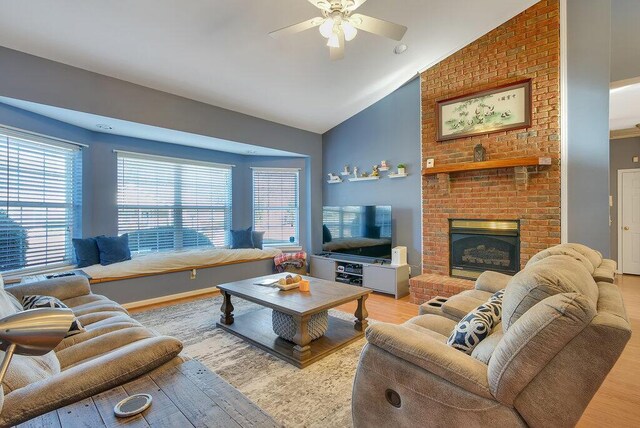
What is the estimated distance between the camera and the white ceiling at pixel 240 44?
258cm

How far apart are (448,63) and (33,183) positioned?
5.30m

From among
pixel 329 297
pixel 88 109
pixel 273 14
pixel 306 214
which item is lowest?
pixel 329 297

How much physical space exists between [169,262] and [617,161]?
7531 mm

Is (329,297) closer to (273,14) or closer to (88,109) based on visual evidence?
(273,14)

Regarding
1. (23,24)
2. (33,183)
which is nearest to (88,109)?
(23,24)

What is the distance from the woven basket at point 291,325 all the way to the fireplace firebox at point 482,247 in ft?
7.35

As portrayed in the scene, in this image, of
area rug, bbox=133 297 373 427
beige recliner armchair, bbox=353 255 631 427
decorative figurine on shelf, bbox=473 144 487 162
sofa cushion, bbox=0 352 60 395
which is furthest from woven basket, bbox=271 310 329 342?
decorative figurine on shelf, bbox=473 144 487 162


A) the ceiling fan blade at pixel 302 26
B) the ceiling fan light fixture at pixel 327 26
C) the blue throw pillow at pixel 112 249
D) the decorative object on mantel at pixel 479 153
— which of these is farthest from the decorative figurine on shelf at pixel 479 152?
the blue throw pillow at pixel 112 249

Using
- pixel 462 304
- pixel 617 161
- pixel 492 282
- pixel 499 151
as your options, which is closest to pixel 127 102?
pixel 462 304

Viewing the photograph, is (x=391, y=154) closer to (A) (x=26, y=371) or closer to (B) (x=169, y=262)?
(B) (x=169, y=262)

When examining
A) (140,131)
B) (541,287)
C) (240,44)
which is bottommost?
(541,287)

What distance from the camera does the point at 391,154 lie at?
4812 mm

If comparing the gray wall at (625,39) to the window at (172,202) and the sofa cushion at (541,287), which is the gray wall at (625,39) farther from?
the window at (172,202)

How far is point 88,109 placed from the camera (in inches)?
125
